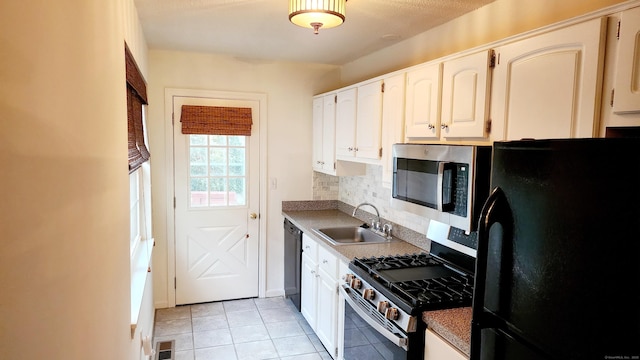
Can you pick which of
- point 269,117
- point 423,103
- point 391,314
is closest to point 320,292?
point 391,314

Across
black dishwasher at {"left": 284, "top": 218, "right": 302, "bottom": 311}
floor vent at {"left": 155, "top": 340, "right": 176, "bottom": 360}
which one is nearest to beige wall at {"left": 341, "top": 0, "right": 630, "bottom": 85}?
black dishwasher at {"left": 284, "top": 218, "right": 302, "bottom": 311}

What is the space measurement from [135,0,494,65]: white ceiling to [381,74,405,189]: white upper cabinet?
408 mm

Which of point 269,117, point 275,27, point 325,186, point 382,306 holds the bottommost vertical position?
point 382,306

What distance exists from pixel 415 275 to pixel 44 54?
2.05m

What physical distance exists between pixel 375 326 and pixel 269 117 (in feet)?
8.53

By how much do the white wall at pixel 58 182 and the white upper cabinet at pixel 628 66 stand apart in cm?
160

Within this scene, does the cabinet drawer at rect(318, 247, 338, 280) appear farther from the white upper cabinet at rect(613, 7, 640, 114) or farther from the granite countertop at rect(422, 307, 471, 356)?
the white upper cabinet at rect(613, 7, 640, 114)

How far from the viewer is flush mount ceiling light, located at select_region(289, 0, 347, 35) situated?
6.24ft

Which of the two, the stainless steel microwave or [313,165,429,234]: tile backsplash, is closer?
the stainless steel microwave

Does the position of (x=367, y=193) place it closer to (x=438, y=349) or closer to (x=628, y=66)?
(x=438, y=349)

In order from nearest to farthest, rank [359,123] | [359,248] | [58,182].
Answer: [58,182]
[359,248]
[359,123]

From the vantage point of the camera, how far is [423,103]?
7.88 feet

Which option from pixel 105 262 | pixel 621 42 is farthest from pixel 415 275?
pixel 105 262

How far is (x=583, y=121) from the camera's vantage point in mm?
1470
